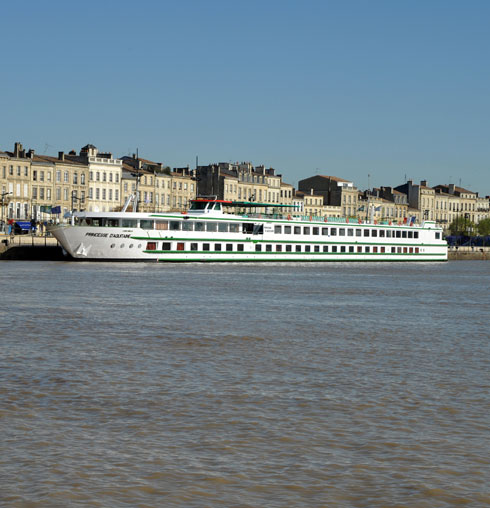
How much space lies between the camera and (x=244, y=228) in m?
65.4

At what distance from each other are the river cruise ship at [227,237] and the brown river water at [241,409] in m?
32.2

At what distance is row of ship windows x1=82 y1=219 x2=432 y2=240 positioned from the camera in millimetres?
58594

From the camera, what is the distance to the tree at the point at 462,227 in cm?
16200

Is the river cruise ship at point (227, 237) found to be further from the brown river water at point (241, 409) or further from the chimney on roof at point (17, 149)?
the chimney on roof at point (17, 149)

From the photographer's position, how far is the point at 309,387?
13.9m

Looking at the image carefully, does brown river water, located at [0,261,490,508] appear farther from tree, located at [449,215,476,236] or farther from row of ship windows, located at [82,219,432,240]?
tree, located at [449,215,476,236]

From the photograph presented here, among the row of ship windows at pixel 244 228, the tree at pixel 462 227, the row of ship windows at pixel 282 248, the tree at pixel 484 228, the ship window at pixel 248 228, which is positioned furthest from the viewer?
the tree at pixel 462 227

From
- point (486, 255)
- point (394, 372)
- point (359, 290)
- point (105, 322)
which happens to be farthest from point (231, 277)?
point (486, 255)

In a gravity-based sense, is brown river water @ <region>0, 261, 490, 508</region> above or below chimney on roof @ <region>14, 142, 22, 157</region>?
below

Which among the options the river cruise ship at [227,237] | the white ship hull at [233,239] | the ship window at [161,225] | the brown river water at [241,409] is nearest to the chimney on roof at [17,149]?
the river cruise ship at [227,237]

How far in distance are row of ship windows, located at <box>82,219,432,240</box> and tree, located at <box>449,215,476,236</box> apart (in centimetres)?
8393

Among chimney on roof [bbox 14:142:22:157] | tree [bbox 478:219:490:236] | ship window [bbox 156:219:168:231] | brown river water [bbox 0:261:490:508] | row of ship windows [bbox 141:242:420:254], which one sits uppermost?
chimney on roof [bbox 14:142:22:157]

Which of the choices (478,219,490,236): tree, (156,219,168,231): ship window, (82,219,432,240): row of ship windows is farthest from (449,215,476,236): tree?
(156,219,168,231): ship window

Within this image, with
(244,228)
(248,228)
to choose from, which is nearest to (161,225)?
(244,228)
